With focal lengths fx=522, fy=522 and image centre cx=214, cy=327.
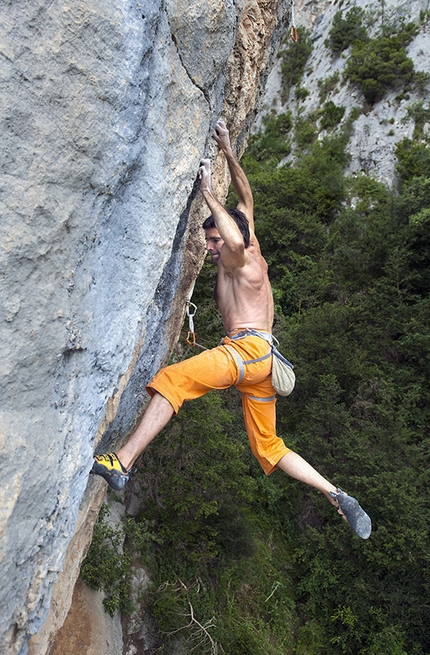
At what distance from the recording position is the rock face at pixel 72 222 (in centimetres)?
183

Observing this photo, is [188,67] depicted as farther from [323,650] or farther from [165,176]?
[323,650]

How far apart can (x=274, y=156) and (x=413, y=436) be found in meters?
12.8

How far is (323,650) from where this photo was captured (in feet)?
26.7

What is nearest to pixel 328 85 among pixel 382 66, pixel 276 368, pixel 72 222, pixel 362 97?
pixel 362 97

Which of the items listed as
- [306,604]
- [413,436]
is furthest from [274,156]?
[306,604]

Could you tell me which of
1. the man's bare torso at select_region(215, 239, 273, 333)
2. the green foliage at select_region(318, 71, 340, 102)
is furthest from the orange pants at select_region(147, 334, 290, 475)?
the green foliage at select_region(318, 71, 340, 102)

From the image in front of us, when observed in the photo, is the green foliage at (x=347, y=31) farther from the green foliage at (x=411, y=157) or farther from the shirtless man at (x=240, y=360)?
the shirtless man at (x=240, y=360)

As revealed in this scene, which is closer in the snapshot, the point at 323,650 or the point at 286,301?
the point at 323,650

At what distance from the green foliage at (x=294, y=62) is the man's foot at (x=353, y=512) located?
72.2 ft

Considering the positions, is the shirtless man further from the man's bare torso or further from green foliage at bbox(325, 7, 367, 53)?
green foliage at bbox(325, 7, 367, 53)

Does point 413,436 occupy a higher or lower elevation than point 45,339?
lower

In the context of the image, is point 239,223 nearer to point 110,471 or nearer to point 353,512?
point 110,471

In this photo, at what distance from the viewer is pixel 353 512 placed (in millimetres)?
3582

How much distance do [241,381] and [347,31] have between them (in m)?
22.3
